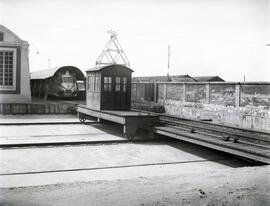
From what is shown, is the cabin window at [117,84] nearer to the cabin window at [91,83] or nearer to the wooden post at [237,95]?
the cabin window at [91,83]

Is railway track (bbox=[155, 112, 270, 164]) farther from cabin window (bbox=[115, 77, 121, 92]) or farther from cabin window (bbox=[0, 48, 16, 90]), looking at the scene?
cabin window (bbox=[0, 48, 16, 90])

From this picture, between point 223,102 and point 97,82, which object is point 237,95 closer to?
point 223,102

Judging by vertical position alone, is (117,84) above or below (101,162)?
above

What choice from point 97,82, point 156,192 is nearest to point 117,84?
point 97,82

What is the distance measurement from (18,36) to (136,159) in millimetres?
16253

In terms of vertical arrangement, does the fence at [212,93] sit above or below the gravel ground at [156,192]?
above

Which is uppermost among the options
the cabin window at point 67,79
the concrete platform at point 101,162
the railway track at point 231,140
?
the cabin window at point 67,79

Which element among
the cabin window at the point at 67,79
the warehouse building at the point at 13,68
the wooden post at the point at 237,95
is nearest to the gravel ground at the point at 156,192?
the wooden post at the point at 237,95

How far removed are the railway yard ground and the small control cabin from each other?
4.23ft

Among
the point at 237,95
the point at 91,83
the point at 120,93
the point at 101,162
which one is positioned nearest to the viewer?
the point at 101,162

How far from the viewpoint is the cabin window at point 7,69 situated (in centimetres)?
2199

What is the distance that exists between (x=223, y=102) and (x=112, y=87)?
8655mm

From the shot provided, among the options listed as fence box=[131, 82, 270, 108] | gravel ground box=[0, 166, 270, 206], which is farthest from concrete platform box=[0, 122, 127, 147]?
fence box=[131, 82, 270, 108]

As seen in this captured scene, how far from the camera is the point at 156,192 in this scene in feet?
16.6
